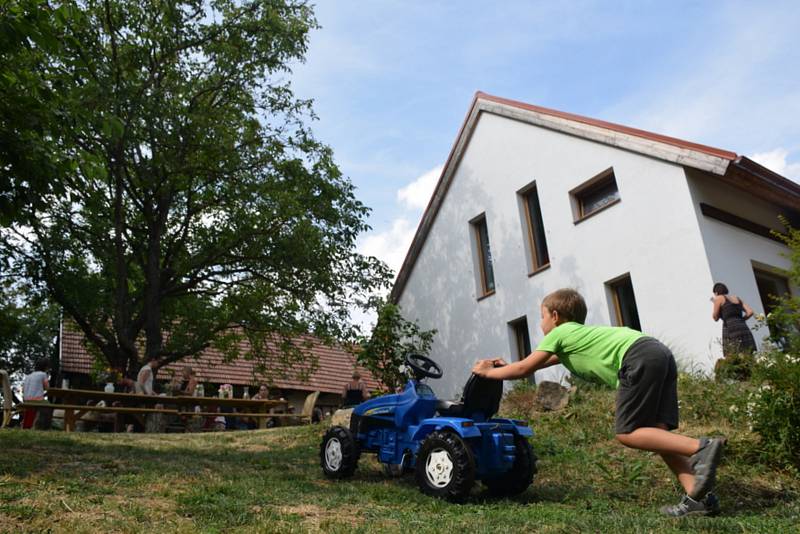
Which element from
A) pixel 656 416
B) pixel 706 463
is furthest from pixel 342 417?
pixel 706 463

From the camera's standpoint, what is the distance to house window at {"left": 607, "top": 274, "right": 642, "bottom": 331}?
12.8 metres

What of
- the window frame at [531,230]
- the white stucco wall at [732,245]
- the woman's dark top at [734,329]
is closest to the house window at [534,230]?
the window frame at [531,230]

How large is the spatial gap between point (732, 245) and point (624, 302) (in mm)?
2287

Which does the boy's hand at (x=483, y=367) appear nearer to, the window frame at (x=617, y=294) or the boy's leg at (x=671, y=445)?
the boy's leg at (x=671, y=445)

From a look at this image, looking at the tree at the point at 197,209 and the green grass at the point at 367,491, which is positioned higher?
the tree at the point at 197,209

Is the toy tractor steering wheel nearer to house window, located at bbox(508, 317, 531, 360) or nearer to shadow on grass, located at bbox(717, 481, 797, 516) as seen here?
shadow on grass, located at bbox(717, 481, 797, 516)

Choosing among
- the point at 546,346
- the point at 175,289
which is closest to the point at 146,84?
the point at 175,289

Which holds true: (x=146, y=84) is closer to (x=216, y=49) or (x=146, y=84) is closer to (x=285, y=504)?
(x=216, y=49)

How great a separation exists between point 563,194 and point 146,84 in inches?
390

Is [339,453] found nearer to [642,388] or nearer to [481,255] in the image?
[642,388]

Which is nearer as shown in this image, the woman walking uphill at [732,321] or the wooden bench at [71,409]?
the woman walking uphill at [732,321]

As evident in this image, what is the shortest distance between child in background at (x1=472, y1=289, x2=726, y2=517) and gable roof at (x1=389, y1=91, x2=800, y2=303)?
742cm

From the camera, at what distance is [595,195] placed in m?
13.8

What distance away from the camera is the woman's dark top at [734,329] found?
30.8ft
